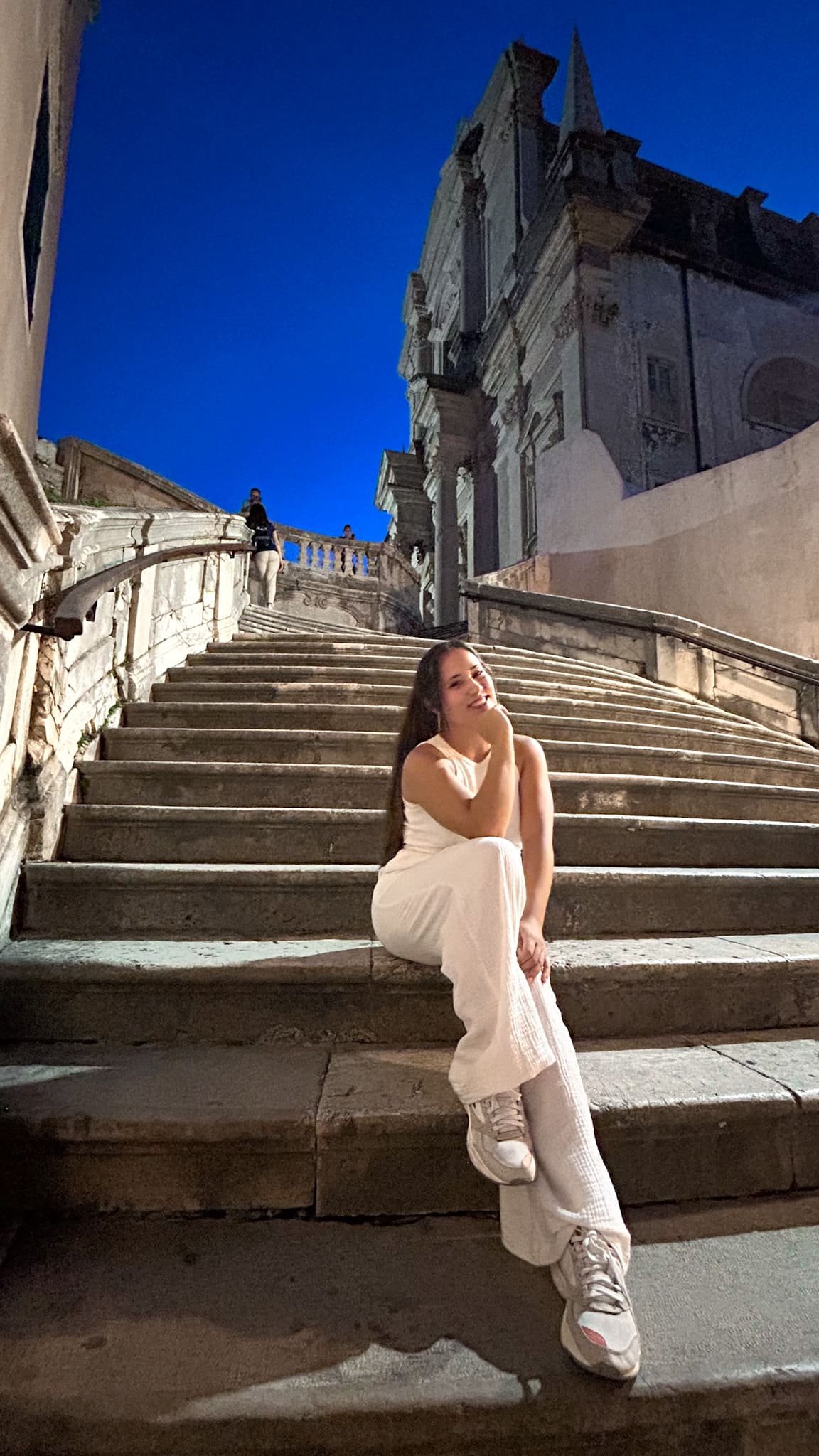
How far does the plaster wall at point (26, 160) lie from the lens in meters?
3.29

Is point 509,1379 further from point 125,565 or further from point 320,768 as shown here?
point 125,565

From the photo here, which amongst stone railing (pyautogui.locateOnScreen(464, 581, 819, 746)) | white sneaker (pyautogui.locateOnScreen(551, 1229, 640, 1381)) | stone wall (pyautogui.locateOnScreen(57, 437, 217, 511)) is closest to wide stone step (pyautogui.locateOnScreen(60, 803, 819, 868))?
white sneaker (pyautogui.locateOnScreen(551, 1229, 640, 1381))

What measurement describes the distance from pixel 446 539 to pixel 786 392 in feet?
28.3

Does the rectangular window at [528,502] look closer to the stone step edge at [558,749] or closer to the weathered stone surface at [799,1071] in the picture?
the stone step edge at [558,749]

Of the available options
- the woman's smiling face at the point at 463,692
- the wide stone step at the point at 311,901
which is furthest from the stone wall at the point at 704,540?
the woman's smiling face at the point at 463,692

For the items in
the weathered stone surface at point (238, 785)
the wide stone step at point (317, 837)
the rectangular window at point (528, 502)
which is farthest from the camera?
the rectangular window at point (528, 502)

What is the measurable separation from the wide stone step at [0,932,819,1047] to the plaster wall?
2049 millimetres

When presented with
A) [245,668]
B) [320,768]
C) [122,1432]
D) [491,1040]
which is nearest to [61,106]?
[245,668]

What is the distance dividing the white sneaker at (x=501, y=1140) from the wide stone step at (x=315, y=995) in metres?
0.47

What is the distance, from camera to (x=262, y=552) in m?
7.64

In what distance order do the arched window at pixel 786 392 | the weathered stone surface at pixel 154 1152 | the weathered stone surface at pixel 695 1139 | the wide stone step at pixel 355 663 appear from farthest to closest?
the arched window at pixel 786 392 → the wide stone step at pixel 355 663 → the weathered stone surface at pixel 695 1139 → the weathered stone surface at pixel 154 1152

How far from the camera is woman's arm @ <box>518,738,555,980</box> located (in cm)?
176

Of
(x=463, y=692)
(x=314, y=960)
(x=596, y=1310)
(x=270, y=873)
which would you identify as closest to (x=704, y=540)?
(x=463, y=692)

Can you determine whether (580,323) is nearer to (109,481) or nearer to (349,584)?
(349,584)
